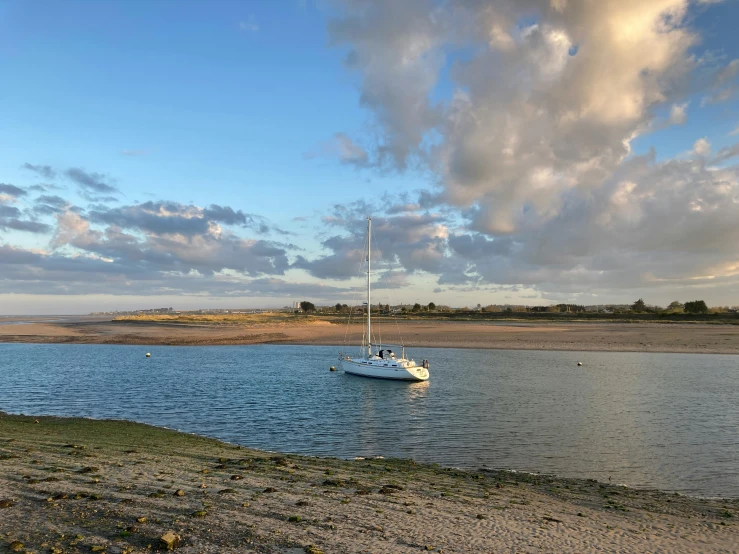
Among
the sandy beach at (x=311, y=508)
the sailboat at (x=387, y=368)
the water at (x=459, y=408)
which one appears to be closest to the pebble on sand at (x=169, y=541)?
the sandy beach at (x=311, y=508)

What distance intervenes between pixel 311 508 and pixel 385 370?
3088 cm

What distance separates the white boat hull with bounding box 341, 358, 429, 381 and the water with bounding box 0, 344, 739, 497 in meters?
0.72

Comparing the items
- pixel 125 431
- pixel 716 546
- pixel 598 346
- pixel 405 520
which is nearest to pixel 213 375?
pixel 125 431

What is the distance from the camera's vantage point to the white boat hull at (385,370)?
39.4m

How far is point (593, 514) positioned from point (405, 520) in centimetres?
462

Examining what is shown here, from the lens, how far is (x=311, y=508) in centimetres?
1038

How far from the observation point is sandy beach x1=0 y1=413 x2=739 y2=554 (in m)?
8.62

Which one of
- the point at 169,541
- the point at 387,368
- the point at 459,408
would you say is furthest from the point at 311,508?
the point at 387,368

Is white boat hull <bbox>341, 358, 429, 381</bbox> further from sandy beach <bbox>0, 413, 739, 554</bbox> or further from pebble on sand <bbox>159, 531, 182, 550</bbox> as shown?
pebble on sand <bbox>159, 531, 182, 550</bbox>

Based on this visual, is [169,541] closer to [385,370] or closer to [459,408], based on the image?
[459,408]

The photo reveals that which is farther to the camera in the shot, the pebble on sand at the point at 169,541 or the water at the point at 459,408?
the water at the point at 459,408

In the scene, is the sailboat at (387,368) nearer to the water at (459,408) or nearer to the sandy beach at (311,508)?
the water at (459,408)

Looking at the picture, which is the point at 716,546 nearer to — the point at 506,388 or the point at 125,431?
the point at 125,431

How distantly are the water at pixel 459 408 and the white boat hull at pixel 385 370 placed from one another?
2.38 ft
